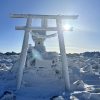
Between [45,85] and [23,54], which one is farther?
[45,85]

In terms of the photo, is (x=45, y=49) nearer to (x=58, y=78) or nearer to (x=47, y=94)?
(x=58, y=78)

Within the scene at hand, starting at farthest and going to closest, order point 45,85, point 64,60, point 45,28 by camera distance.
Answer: point 45,85
point 45,28
point 64,60

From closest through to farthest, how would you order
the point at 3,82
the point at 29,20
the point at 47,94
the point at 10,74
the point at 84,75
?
the point at 47,94, the point at 29,20, the point at 3,82, the point at 10,74, the point at 84,75

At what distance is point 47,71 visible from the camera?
31891mm

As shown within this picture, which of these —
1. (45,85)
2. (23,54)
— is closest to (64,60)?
(45,85)

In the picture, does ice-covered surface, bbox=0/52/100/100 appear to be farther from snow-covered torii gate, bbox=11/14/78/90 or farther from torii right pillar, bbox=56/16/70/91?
snow-covered torii gate, bbox=11/14/78/90

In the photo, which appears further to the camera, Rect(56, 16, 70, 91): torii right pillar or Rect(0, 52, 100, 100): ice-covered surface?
Rect(56, 16, 70, 91): torii right pillar

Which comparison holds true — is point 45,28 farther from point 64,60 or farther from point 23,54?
point 64,60

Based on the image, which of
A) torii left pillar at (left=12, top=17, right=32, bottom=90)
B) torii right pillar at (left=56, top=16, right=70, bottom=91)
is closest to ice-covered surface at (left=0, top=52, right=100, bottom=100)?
torii right pillar at (left=56, top=16, right=70, bottom=91)

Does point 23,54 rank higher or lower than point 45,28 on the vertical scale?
lower

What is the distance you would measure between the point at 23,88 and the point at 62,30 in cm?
798

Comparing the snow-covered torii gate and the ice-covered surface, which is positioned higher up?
the snow-covered torii gate

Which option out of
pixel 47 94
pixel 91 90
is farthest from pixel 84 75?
pixel 47 94

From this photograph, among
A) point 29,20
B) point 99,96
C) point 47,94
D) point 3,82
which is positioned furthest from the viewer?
point 3,82
